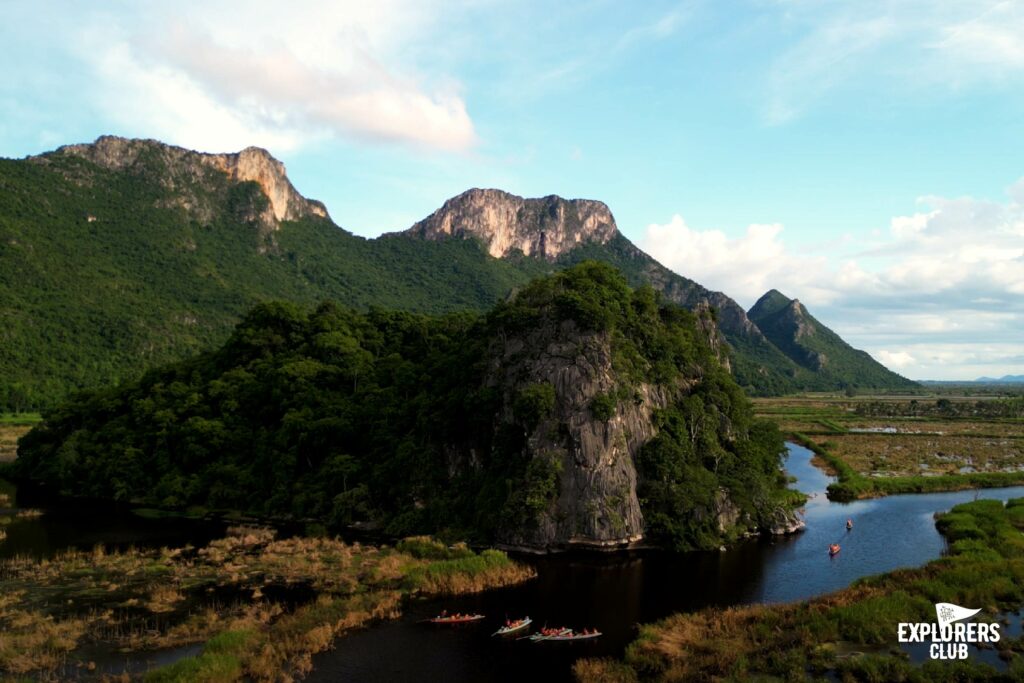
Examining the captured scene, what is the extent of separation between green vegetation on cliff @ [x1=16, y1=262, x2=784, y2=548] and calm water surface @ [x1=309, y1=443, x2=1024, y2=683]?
6.89 meters

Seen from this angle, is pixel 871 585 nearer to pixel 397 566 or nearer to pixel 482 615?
pixel 482 615

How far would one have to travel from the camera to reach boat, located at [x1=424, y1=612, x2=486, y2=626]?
4509 cm

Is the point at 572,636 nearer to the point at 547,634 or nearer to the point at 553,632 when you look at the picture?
the point at 553,632

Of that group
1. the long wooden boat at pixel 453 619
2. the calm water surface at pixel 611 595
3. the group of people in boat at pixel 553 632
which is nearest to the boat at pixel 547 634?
the group of people in boat at pixel 553 632

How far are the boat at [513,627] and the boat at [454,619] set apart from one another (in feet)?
8.44

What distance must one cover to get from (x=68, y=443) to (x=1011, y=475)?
155m

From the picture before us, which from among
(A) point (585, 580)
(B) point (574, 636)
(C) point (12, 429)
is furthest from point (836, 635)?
(C) point (12, 429)

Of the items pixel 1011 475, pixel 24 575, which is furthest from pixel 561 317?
pixel 1011 475

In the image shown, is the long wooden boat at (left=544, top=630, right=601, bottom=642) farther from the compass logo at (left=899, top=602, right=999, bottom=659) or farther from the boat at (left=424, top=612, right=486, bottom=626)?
the compass logo at (left=899, top=602, right=999, bottom=659)

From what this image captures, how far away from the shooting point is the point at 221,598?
50.7 meters

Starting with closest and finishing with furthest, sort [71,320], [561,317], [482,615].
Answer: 1. [482,615]
2. [561,317]
3. [71,320]

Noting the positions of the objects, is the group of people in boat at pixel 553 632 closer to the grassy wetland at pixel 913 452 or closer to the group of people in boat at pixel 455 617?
the group of people in boat at pixel 455 617

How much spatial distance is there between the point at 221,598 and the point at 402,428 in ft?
120

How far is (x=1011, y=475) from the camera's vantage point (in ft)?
327
